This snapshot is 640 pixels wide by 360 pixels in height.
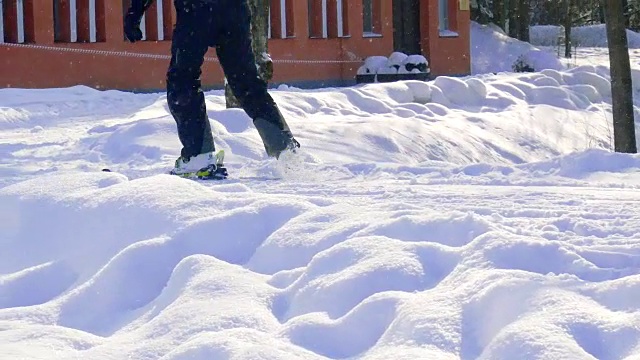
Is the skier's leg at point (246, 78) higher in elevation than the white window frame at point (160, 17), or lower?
lower

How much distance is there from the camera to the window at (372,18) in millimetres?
24734

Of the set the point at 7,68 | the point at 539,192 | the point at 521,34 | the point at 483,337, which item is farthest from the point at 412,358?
the point at 521,34

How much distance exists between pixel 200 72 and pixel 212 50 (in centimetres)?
1445

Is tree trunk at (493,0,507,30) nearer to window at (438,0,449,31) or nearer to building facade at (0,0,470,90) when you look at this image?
window at (438,0,449,31)

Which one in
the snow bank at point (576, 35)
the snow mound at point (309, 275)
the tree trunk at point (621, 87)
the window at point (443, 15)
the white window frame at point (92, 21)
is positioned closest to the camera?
the snow mound at point (309, 275)

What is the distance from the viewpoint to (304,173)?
23.4 ft

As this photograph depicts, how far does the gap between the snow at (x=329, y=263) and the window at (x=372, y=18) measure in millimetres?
17176

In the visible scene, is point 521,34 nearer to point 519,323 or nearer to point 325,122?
point 325,122

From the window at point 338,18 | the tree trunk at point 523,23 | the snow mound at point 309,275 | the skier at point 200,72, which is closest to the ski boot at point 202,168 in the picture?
the skier at point 200,72

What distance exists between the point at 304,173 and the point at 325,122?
481 cm

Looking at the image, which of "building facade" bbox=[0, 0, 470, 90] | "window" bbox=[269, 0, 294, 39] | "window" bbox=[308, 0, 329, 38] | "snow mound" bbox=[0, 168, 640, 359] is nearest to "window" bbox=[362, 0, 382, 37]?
"building facade" bbox=[0, 0, 470, 90]

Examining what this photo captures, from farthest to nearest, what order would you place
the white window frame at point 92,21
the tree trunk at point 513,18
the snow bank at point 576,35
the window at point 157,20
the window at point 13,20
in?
the snow bank at point 576,35 < the tree trunk at point 513,18 < the window at point 157,20 < the white window frame at point 92,21 < the window at point 13,20

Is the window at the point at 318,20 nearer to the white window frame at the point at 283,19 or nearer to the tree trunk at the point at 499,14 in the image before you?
the white window frame at the point at 283,19

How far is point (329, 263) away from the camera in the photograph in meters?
4.25
